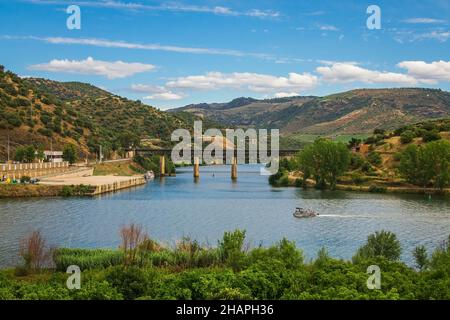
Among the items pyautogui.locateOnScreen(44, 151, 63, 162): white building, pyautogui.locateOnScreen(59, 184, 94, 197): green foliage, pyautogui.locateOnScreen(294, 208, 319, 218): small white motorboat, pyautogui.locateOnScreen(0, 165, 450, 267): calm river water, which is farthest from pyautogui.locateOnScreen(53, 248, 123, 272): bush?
pyautogui.locateOnScreen(44, 151, 63, 162): white building

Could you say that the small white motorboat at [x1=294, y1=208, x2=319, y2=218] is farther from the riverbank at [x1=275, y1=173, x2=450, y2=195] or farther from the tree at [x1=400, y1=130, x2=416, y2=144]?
the tree at [x1=400, y1=130, x2=416, y2=144]

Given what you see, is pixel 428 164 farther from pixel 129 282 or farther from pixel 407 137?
pixel 129 282

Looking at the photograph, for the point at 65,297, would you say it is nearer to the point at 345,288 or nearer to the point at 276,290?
the point at 276,290

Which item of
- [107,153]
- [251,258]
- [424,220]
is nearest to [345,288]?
[251,258]

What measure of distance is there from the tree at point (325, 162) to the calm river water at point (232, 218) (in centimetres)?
926

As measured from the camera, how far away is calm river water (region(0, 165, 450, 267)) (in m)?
53.5

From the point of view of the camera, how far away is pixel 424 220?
67938mm

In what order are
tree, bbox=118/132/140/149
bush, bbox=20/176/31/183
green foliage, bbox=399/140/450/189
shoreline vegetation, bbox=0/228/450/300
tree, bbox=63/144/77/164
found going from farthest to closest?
tree, bbox=118/132/140/149 < tree, bbox=63/144/77/164 < green foliage, bbox=399/140/450/189 < bush, bbox=20/176/31/183 < shoreline vegetation, bbox=0/228/450/300

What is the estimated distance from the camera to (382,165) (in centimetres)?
11894

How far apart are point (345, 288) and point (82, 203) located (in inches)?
2513

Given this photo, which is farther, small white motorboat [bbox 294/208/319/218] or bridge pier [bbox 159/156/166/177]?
bridge pier [bbox 159/156/166/177]

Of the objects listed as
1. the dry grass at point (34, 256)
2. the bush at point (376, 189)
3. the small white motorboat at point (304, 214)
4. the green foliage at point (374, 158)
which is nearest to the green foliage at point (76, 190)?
the small white motorboat at point (304, 214)

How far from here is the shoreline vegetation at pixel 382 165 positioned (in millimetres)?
102000

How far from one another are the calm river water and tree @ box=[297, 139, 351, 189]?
9265mm
